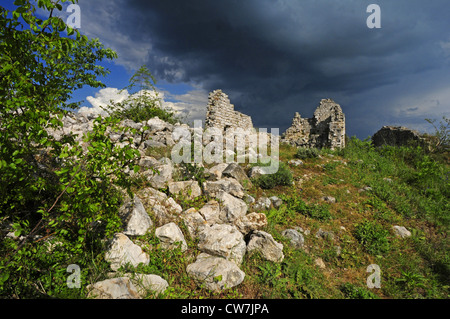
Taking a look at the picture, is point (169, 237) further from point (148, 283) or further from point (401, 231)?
point (401, 231)

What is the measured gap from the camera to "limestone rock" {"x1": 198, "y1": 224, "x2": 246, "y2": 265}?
401 centimetres

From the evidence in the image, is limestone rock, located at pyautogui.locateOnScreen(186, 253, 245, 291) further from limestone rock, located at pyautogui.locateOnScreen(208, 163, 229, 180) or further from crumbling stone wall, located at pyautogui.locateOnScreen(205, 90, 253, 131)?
crumbling stone wall, located at pyautogui.locateOnScreen(205, 90, 253, 131)

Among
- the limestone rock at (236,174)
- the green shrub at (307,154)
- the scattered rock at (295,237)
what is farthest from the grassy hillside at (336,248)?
the green shrub at (307,154)

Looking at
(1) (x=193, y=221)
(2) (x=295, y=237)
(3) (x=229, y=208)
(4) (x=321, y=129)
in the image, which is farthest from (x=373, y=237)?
(4) (x=321, y=129)

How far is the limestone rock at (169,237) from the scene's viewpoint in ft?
13.4

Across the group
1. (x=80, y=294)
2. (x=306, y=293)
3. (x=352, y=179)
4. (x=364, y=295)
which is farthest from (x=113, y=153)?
(x=352, y=179)

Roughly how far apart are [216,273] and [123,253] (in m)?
1.62

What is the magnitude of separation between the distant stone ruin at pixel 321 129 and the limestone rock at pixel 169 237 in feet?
50.1

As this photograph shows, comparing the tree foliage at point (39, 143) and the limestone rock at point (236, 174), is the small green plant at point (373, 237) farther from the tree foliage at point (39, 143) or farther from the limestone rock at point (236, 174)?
the tree foliage at point (39, 143)

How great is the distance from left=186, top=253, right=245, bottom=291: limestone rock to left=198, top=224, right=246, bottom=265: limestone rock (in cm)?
20

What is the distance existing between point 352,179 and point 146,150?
27.8ft

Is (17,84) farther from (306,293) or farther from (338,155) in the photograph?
(338,155)
